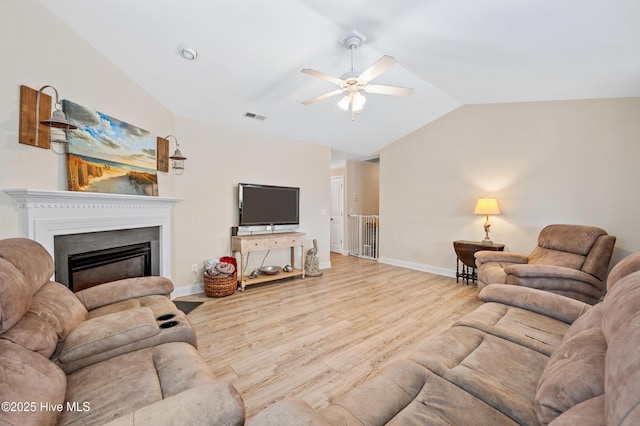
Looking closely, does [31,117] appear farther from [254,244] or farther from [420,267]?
[420,267]

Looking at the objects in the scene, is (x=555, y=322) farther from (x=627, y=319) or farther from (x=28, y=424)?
(x=28, y=424)

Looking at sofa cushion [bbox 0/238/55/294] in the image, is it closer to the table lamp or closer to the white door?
the table lamp

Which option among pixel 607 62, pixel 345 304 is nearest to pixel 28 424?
pixel 345 304

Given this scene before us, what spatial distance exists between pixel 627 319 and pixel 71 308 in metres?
2.45

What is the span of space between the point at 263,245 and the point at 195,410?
11.0 ft

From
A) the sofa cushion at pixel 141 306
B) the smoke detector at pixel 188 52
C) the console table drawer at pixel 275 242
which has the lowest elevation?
the sofa cushion at pixel 141 306

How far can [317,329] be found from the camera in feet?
8.93

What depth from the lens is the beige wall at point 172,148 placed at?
1732 mm

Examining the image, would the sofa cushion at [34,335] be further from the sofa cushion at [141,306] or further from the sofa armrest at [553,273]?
the sofa armrest at [553,273]

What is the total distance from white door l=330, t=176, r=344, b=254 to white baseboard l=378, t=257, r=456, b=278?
1.51 m

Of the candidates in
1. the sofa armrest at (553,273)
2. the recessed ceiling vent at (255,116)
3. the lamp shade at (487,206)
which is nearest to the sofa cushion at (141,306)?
the recessed ceiling vent at (255,116)

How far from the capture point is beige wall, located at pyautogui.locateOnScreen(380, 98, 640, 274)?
3412 mm

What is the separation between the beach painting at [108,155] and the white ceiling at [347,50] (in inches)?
25.3

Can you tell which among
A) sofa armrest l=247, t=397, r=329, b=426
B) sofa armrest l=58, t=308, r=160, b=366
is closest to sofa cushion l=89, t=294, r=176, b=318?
sofa armrest l=58, t=308, r=160, b=366
